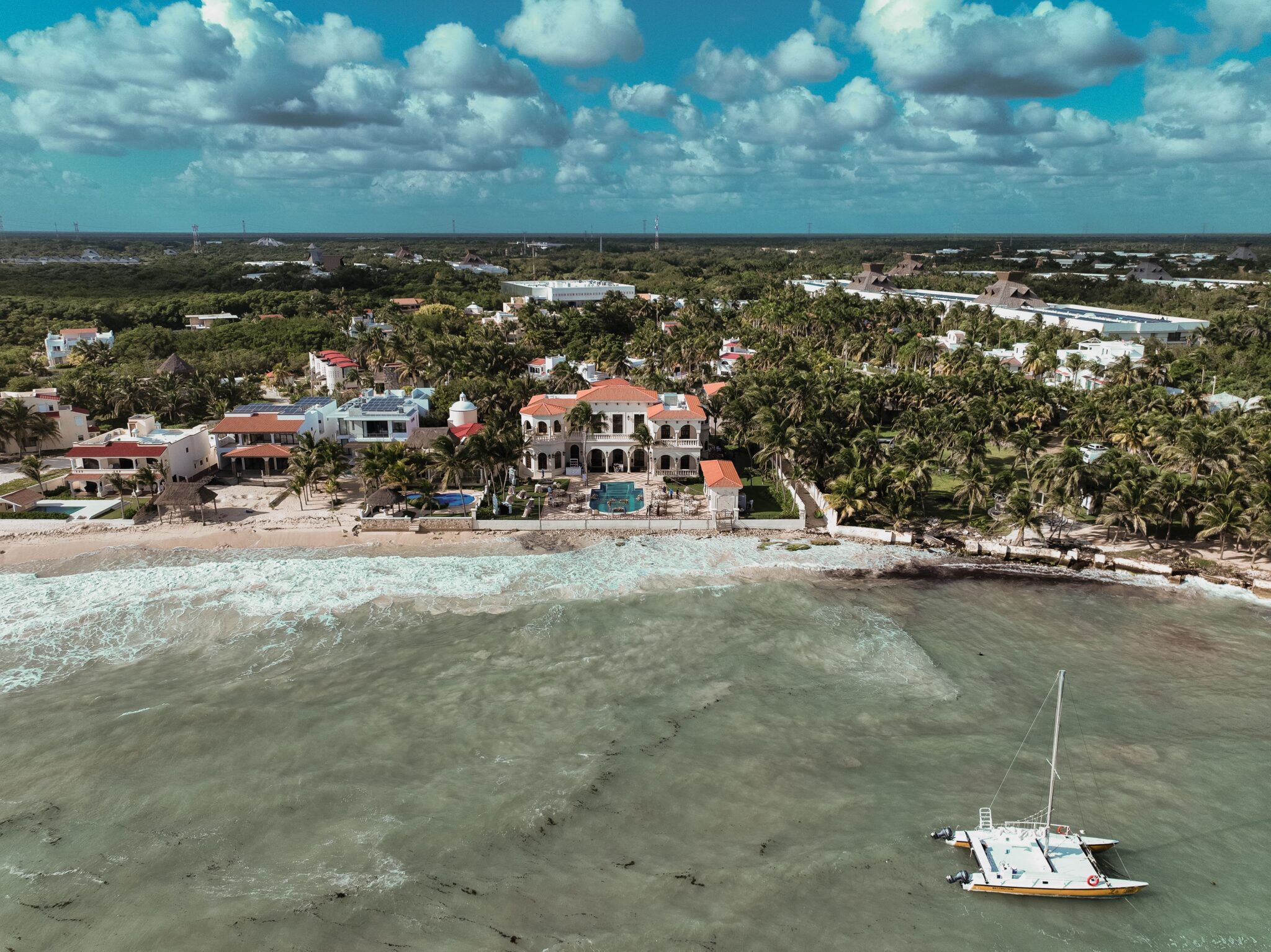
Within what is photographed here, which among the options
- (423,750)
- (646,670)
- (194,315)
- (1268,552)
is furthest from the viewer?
(194,315)

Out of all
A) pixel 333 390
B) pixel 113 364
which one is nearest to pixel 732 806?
pixel 333 390

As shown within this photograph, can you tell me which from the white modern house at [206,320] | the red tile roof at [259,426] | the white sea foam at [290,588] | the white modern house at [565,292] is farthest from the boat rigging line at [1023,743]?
the white modern house at [206,320]

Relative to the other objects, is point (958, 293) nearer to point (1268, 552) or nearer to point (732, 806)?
point (1268, 552)

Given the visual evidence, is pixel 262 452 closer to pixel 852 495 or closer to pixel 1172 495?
pixel 852 495

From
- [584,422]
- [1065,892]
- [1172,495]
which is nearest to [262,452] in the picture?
[584,422]

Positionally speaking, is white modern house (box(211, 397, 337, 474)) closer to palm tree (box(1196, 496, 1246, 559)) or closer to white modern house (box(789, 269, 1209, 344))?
palm tree (box(1196, 496, 1246, 559))

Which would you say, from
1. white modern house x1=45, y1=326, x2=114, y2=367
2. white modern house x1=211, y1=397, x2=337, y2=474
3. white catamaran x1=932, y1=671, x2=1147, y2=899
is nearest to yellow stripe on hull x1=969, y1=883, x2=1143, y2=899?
white catamaran x1=932, y1=671, x2=1147, y2=899

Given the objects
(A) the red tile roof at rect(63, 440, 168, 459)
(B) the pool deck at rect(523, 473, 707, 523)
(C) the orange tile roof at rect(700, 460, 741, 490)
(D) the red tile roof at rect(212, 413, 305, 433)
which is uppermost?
(D) the red tile roof at rect(212, 413, 305, 433)
